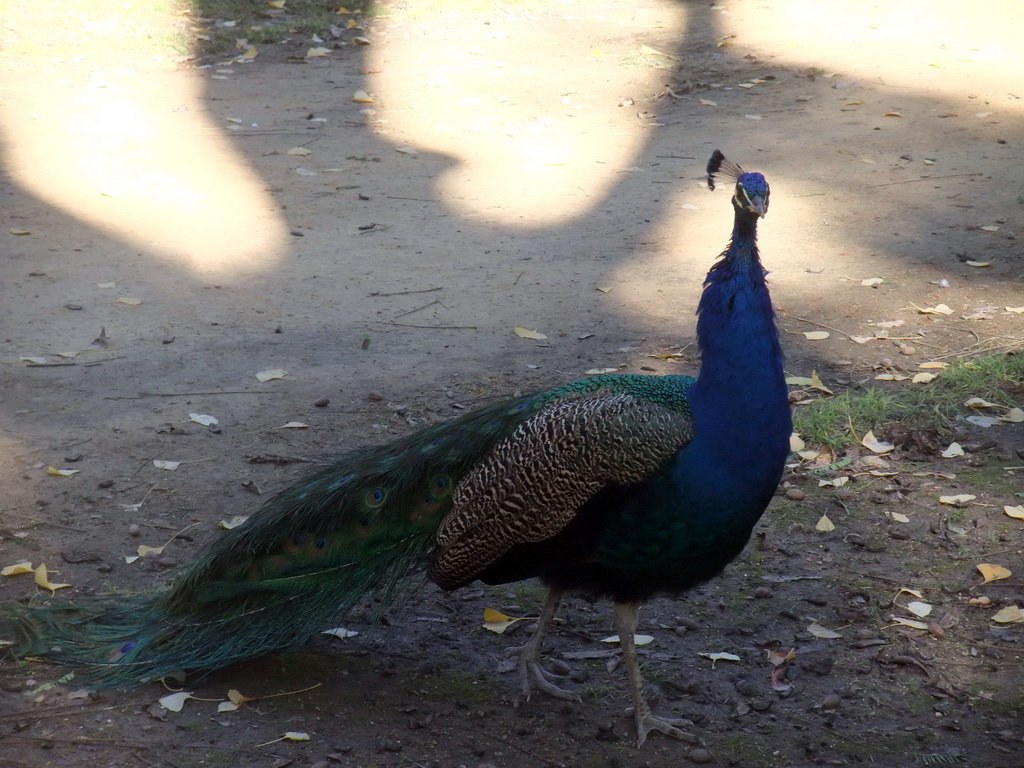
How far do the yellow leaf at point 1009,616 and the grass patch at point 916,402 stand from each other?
102cm

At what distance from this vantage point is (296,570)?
3066mm

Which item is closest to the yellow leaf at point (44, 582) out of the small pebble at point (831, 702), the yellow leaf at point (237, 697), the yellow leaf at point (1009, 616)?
the yellow leaf at point (237, 697)

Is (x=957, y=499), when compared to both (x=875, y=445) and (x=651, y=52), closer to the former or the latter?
(x=875, y=445)

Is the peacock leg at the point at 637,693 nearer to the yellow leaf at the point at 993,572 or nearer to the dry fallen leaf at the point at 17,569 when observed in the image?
the yellow leaf at the point at 993,572

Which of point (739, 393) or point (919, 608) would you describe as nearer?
point (739, 393)

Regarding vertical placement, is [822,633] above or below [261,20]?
below

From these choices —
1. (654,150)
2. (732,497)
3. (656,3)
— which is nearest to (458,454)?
(732,497)

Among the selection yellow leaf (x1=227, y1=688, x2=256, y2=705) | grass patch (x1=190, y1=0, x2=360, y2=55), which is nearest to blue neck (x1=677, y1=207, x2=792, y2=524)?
yellow leaf (x1=227, y1=688, x2=256, y2=705)

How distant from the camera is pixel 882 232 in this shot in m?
6.07

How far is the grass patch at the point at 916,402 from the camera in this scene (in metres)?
4.32

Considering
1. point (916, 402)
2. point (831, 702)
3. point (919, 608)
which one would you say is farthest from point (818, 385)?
point (831, 702)

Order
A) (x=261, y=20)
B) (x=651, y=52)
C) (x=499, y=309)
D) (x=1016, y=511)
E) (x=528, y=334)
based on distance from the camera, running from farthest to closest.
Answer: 1. (x=261, y=20)
2. (x=651, y=52)
3. (x=499, y=309)
4. (x=528, y=334)
5. (x=1016, y=511)

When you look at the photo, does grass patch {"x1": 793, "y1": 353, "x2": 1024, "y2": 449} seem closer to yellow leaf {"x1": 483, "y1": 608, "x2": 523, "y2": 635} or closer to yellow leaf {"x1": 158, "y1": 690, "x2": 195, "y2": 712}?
yellow leaf {"x1": 483, "y1": 608, "x2": 523, "y2": 635}

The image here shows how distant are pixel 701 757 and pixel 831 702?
0.42 meters
